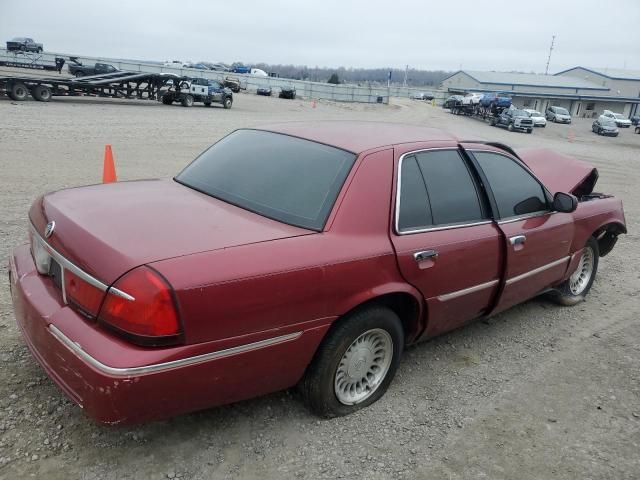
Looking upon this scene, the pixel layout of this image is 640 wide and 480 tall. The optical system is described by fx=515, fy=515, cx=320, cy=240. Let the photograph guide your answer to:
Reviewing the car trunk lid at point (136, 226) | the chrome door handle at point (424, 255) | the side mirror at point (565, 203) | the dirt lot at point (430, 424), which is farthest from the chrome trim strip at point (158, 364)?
the side mirror at point (565, 203)

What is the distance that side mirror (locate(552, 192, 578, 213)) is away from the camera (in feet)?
13.3

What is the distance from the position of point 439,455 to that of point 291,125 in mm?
2392

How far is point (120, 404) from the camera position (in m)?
2.14

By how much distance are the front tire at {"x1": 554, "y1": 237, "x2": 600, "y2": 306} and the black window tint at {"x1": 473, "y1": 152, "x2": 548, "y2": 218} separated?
1258mm

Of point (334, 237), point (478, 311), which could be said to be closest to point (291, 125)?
point (334, 237)

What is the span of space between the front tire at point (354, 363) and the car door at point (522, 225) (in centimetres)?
115

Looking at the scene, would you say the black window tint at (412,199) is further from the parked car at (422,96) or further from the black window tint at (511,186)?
the parked car at (422,96)

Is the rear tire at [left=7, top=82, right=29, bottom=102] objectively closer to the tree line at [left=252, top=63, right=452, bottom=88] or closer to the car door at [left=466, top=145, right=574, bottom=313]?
the car door at [left=466, top=145, right=574, bottom=313]

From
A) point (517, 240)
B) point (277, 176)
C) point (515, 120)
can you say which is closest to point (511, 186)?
point (517, 240)

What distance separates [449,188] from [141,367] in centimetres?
223

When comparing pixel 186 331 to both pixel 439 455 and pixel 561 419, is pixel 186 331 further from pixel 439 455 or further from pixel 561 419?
pixel 561 419

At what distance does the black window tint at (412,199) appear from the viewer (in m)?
3.07

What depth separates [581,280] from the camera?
523 cm

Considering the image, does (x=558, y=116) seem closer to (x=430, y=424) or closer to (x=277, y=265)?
(x=430, y=424)
